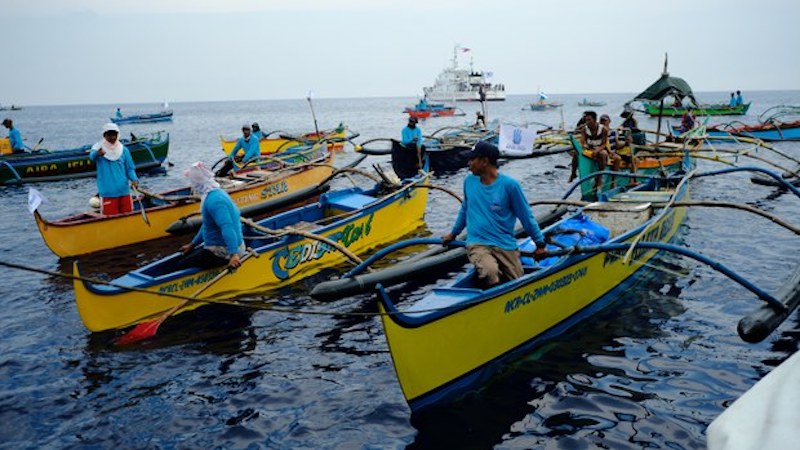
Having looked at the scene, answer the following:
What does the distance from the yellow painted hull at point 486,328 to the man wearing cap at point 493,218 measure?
0.34 m

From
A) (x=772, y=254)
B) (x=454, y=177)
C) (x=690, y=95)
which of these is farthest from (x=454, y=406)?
(x=454, y=177)

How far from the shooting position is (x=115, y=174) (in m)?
12.7

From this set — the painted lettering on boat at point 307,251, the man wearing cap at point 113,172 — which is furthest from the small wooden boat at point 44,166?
the painted lettering on boat at point 307,251

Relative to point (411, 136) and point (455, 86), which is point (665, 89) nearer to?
point (411, 136)

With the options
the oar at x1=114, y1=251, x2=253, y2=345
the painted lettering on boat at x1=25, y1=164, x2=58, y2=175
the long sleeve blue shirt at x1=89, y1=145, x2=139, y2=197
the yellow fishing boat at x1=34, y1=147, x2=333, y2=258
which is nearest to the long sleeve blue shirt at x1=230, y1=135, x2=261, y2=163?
the yellow fishing boat at x1=34, y1=147, x2=333, y2=258

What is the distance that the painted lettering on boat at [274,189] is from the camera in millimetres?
17094

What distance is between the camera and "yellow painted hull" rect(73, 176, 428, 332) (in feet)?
27.7

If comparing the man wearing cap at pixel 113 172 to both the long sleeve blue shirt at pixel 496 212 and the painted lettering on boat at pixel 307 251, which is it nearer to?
the painted lettering on boat at pixel 307 251

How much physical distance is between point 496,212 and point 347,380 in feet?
9.93

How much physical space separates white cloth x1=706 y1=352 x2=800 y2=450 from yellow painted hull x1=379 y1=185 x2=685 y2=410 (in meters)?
3.40

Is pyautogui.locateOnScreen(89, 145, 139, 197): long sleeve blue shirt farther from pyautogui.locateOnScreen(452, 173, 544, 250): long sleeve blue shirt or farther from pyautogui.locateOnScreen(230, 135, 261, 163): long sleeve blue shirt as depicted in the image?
pyautogui.locateOnScreen(452, 173, 544, 250): long sleeve blue shirt

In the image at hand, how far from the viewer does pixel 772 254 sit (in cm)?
1231

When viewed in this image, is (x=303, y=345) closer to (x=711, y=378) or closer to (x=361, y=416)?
(x=361, y=416)

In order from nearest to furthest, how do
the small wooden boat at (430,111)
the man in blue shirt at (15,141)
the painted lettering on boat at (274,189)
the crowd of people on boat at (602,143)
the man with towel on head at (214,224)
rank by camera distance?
the man with towel on head at (214,224), the crowd of people on boat at (602,143), the painted lettering on boat at (274,189), the man in blue shirt at (15,141), the small wooden boat at (430,111)
